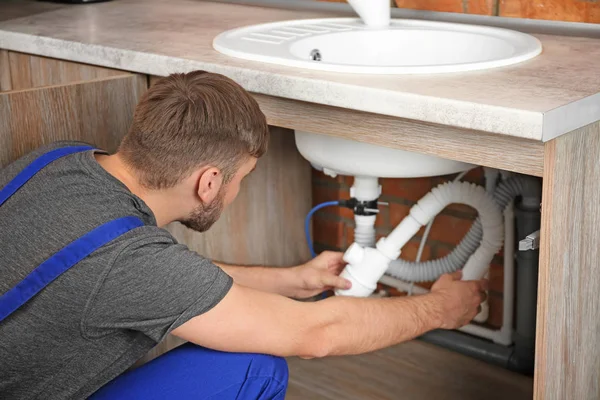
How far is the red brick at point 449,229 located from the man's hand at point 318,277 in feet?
1.70

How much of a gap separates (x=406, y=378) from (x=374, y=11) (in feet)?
2.93

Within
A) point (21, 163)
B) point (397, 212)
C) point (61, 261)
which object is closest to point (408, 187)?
point (397, 212)

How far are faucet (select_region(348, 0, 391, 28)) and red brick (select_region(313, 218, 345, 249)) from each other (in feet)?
2.49

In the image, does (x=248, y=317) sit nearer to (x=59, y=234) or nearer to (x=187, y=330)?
(x=187, y=330)

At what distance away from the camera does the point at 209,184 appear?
1285 mm

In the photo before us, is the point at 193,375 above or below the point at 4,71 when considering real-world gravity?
below

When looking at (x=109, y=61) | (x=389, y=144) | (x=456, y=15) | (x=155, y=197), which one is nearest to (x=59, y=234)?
(x=155, y=197)

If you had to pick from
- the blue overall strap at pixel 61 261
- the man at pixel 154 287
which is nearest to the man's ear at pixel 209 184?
the man at pixel 154 287

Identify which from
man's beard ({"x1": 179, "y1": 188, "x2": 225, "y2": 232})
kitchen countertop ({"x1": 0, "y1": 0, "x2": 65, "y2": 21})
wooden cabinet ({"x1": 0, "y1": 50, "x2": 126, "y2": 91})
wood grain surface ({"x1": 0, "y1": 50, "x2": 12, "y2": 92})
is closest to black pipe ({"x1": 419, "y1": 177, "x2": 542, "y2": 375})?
man's beard ({"x1": 179, "y1": 188, "x2": 225, "y2": 232})

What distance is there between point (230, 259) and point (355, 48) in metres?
0.59

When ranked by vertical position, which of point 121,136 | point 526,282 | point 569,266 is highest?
point 121,136

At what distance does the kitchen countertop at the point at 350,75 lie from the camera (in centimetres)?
116

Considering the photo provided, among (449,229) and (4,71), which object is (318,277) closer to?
(449,229)

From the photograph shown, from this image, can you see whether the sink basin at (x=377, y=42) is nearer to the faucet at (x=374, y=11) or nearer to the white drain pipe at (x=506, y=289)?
the faucet at (x=374, y=11)
